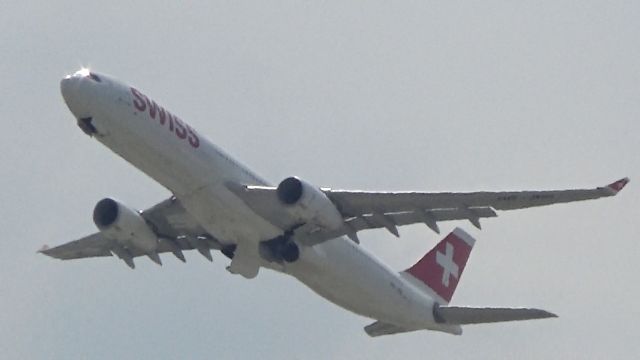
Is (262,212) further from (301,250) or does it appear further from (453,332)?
(453,332)

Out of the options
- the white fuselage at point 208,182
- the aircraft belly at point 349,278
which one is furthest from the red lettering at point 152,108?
the aircraft belly at point 349,278

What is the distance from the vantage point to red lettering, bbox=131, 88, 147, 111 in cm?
5456

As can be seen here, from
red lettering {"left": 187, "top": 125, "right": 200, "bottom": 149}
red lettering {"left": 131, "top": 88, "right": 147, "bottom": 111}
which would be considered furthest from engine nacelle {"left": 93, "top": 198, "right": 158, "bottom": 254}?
red lettering {"left": 131, "top": 88, "right": 147, "bottom": 111}

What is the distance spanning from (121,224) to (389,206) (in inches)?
370

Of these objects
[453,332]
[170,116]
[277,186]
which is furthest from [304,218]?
[453,332]

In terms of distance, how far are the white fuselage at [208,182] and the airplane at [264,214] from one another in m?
0.04

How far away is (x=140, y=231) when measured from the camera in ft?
195

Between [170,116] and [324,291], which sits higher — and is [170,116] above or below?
above

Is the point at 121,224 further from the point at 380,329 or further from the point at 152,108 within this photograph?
the point at 380,329

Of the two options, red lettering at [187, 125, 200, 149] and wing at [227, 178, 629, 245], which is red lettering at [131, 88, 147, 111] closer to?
red lettering at [187, 125, 200, 149]

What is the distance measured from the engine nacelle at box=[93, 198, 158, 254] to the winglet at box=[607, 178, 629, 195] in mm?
17350

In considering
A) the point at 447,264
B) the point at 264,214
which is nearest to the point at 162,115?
the point at 264,214

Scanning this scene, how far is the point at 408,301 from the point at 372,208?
20.8 feet

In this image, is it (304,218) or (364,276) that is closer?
(304,218)
